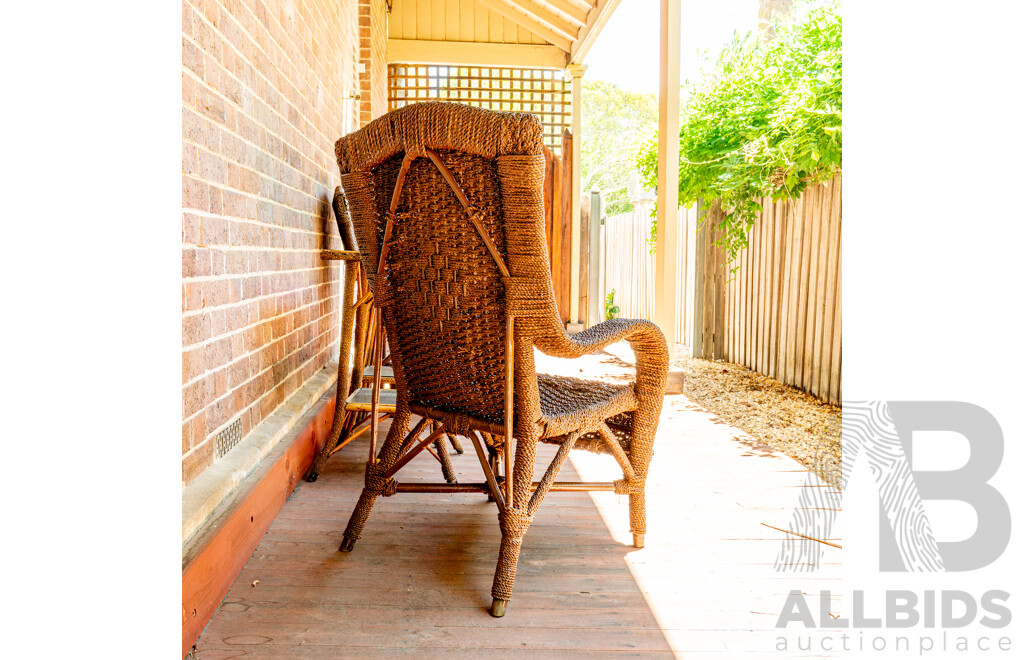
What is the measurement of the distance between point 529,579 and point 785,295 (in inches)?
135

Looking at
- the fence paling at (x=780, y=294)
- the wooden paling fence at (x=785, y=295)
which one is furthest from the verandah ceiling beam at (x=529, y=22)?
the wooden paling fence at (x=785, y=295)

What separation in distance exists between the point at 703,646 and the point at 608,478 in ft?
4.09

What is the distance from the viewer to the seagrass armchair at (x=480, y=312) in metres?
1.59

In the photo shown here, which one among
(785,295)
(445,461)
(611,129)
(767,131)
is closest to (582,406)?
(445,461)

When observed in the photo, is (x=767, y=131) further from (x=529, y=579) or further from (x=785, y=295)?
(x=529, y=579)

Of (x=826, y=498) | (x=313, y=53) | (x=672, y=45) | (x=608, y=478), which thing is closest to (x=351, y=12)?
(x=313, y=53)

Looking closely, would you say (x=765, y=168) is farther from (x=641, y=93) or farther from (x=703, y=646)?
(x=641, y=93)

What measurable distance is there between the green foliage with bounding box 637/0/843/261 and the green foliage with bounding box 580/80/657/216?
1611 cm

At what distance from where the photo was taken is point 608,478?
2740 mm

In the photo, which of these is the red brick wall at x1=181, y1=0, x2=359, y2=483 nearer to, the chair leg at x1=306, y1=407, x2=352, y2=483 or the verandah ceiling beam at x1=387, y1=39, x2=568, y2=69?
the chair leg at x1=306, y1=407, x2=352, y2=483

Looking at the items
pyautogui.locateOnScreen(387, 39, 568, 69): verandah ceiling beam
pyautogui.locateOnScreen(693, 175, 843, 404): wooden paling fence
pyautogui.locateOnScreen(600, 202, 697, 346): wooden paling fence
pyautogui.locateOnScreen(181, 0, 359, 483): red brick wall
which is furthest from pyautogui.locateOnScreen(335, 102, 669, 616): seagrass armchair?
pyautogui.locateOnScreen(387, 39, 568, 69): verandah ceiling beam

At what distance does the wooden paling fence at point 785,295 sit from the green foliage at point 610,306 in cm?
301

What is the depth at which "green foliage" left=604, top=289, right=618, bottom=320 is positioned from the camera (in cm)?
915

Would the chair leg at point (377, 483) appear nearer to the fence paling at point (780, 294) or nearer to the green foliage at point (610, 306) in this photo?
the fence paling at point (780, 294)
